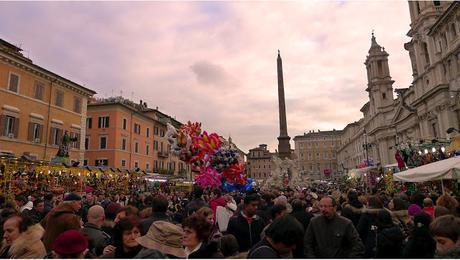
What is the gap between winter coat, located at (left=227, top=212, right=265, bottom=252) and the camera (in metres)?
5.04

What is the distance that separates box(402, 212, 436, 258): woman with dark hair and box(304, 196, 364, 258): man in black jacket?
585 millimetres

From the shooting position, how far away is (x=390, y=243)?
438 centimetres

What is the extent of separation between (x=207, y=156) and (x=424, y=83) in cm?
3438

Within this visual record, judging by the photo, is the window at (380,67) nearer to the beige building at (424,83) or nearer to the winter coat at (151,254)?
the beige building at (424,83)

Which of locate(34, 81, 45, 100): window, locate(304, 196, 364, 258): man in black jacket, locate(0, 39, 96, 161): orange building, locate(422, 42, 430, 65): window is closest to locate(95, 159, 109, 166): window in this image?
locate(0, 39, 96, 161): orange building

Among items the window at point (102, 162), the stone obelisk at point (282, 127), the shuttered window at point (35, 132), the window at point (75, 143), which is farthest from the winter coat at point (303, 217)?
the window at point (102, 162)

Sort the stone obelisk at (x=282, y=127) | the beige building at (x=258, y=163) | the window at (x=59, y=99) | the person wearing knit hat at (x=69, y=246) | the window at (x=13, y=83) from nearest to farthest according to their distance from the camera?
the person wearing knit hat at (x=69, y=246), the window at (x=13, y=83), the window at (x=59, y=99), the stone obelisk at (x=282, y=127), the beige building at (x=258, y=163)

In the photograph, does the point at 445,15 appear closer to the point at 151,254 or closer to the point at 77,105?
the point at 77,105

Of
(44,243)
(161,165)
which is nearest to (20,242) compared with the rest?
(44,243)

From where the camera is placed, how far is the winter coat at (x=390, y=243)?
4.38m

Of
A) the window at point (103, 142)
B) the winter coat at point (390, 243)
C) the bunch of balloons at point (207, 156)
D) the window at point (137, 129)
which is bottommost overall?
the winter coat at point (390, 243)

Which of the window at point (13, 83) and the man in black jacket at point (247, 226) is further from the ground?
the window at point (13, 83)

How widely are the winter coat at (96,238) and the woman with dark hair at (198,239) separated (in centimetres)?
147

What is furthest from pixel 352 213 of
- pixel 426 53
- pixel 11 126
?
pixel 426 53
